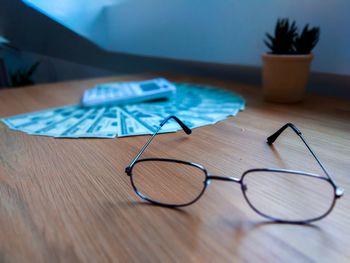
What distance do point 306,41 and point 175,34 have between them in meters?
0.64

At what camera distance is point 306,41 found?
56 cm

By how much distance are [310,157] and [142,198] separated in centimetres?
23

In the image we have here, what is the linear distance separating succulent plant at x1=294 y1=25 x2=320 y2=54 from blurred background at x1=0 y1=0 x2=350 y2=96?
0.08 meters

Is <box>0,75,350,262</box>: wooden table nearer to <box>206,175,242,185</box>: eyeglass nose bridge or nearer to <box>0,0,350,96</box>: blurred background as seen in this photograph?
<box>206,175,242,185</box>: eyeglass nose bridge

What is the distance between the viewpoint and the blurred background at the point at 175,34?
63 cm

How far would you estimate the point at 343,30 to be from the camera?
0.58m

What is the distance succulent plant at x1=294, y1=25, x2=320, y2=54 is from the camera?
22.0 inches

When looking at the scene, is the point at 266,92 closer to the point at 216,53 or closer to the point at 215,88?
the point at 215,88

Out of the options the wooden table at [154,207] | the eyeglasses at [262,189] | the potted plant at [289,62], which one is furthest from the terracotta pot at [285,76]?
the eyeglasses at [262,189]

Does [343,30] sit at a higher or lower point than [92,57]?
higher

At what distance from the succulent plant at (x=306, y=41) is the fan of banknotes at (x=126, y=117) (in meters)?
0.17

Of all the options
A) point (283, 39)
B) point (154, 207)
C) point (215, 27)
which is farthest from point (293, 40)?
point (154, 207)

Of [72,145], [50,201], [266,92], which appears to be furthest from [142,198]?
[266,92]

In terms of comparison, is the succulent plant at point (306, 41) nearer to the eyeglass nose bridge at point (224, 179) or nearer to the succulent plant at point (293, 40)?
the succulent plant at point (293, 40)
